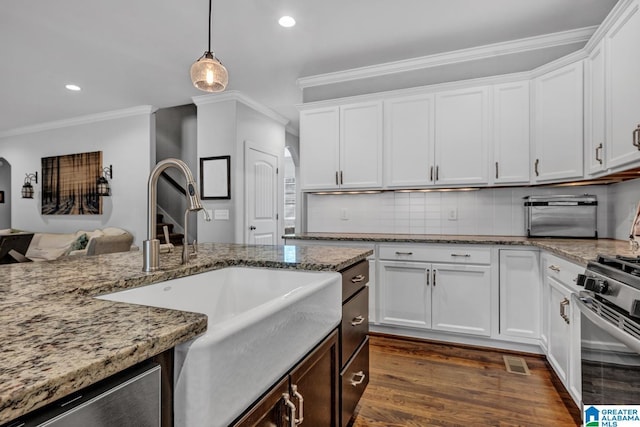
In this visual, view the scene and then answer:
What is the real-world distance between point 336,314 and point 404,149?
2.27m

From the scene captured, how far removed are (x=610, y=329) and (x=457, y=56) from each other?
2.77 metres

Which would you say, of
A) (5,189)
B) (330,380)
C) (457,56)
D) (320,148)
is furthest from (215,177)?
(5,189)

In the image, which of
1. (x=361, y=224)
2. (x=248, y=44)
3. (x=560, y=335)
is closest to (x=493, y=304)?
(x=560, y=335)

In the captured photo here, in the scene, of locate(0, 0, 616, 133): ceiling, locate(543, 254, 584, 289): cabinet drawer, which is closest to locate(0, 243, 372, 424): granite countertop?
locate(543, 254, 584, 289): cabinet drawer

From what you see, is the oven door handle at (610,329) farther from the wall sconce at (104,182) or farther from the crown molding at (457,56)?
the wall sconce at (104,182)

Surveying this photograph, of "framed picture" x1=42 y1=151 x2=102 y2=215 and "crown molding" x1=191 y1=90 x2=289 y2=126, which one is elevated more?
"crown molding" x1=191 y1=90 x2=289 y2=126

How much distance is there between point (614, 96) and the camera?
2.13m

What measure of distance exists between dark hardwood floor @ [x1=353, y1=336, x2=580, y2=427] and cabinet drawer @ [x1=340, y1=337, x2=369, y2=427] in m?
0.27

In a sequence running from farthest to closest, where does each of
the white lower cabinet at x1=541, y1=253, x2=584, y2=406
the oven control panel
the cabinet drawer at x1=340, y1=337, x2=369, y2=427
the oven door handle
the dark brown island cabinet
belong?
the white lower cabinet at x1=541, y1=253, x2=584, y2=406, the cabinet drawer at x1=340, y1=337, x2=369, y2=427, the oven control panel, the oven door handle, the dark brown island cabinet

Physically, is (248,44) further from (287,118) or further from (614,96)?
(614,96)

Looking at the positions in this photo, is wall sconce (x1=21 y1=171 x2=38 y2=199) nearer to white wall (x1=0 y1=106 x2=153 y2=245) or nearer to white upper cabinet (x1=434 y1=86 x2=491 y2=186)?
white wall (x1=0 y1=106 x2=153 y2=245)

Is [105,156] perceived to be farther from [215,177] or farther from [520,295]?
[520,295]

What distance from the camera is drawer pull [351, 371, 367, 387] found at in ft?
5.27

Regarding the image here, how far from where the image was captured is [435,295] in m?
2.84
